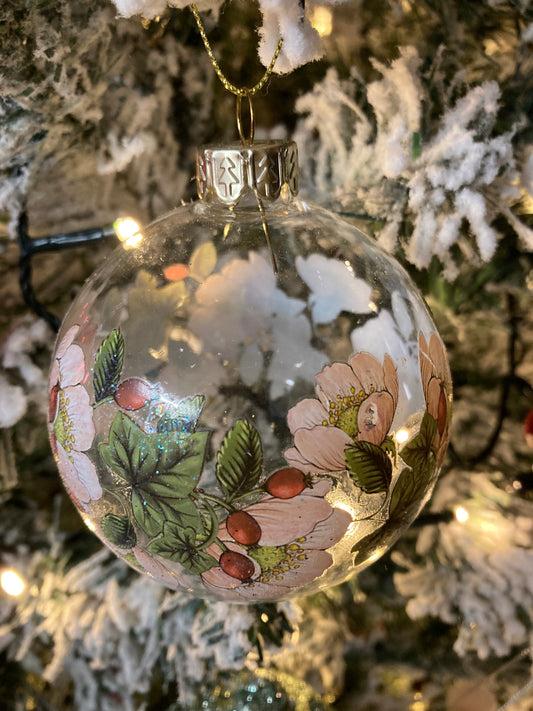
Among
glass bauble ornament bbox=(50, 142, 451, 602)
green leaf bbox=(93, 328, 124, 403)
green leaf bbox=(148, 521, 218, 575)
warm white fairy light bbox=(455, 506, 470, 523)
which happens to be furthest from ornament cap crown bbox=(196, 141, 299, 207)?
warm white fairy light bbox=(455, 506, 470, 523)

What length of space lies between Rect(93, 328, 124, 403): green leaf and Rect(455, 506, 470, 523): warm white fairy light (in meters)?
0.54

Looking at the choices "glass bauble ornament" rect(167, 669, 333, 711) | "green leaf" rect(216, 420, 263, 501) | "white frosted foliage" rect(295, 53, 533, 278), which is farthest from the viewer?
"glass bauble ornament" rect(167, 669, 333, 711)

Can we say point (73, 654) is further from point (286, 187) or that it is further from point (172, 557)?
point (286, 187)

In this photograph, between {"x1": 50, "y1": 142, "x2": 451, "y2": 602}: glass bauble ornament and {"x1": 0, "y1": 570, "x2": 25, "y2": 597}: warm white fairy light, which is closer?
{"x1": 50, "y1": 142, "x2": 451, "y2": 602}: glass bauble ornament

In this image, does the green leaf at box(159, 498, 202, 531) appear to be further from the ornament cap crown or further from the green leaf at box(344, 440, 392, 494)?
the ornament cap crown

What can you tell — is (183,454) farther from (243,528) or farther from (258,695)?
(258,695)

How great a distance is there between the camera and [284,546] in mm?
469

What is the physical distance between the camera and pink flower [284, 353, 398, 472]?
0.45 m

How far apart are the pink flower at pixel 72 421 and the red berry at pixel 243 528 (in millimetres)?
110

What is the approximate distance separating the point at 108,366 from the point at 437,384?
10.0 inches

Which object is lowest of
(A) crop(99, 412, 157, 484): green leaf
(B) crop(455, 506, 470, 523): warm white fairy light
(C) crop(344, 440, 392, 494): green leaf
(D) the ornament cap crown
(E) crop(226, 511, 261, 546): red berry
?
(B) crop(455, 506, 470, 523): warm white fairy light

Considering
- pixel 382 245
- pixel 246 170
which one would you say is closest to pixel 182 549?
pixel 246 170

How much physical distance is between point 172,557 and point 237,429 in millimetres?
122

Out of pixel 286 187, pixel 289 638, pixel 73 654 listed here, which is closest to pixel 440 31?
pixel 286 187
